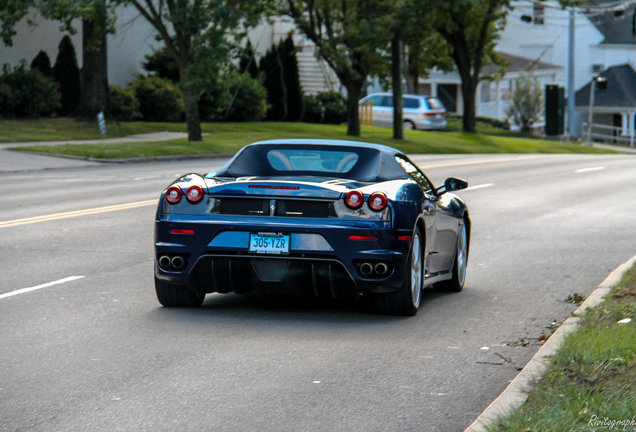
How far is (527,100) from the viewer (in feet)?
207

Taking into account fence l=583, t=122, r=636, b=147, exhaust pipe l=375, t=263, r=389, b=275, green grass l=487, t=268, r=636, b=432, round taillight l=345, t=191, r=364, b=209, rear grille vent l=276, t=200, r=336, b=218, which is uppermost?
round taillight l=345, t=191, r=364, b=209

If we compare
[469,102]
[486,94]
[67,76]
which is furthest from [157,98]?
[486,94]

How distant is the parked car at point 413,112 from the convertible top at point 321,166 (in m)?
44.6

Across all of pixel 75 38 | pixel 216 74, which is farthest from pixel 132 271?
pixel 75 38

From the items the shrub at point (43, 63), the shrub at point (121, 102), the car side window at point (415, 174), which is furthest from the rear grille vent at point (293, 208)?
the shrub at point (43, 63)

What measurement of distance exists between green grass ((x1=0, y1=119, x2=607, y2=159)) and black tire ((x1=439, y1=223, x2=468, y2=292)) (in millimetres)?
20558

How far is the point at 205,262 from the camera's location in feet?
25.2

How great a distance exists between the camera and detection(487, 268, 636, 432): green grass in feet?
15.5

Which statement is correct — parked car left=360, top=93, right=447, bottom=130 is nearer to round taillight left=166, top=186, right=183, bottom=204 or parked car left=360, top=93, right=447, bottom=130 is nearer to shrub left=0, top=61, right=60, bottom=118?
shrub left=0, top=61, right=60, bottom=118

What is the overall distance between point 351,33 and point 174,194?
3262cm

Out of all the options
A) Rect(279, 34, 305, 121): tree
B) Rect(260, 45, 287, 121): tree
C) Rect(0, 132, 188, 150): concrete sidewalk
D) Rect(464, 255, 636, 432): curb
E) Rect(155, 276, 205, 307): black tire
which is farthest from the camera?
Rect(279, 34, 305, 121): tree

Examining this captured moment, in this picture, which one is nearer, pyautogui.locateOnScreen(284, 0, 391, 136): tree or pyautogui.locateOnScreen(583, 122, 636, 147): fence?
pyautogui.locateOnScreen(284, 0, 391, 136): tree

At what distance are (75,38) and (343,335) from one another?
3789 cm

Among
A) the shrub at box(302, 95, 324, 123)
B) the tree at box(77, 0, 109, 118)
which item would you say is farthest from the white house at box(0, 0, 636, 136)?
the tree at box(77, 0, 109, 118)
